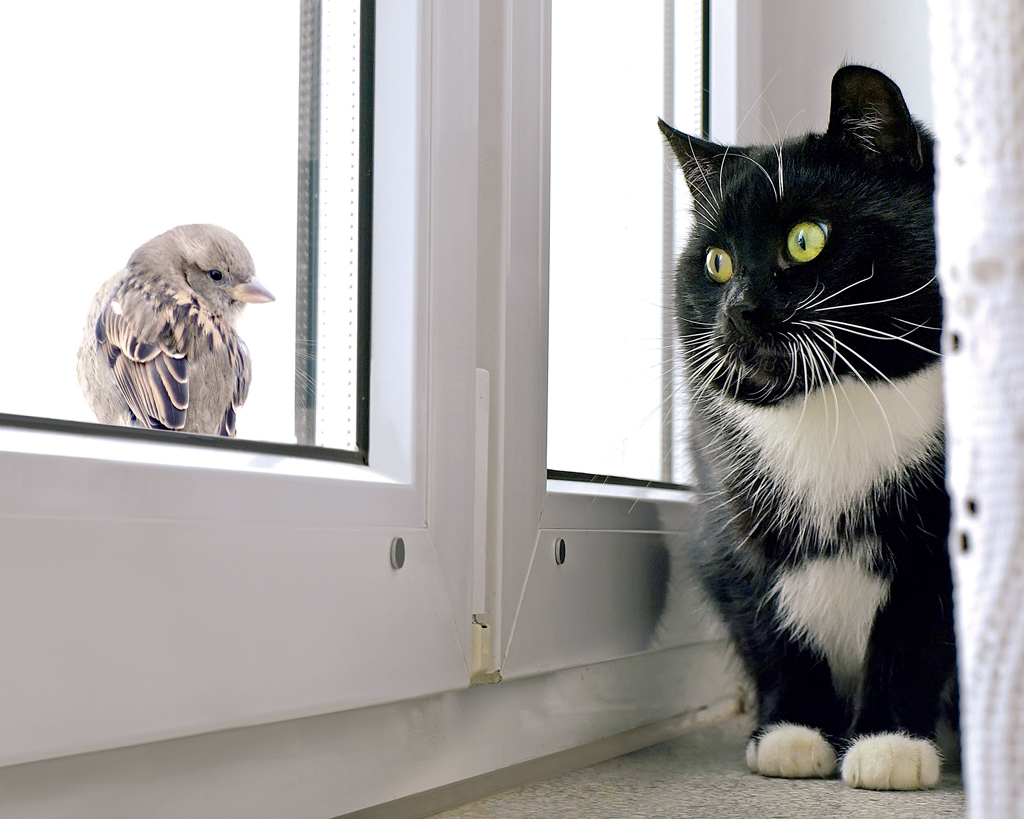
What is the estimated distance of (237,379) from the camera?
2.11 feet

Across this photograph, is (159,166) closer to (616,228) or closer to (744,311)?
(744,311)

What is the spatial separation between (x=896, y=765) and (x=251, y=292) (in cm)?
61

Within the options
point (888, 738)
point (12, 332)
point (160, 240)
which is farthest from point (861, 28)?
point (12, 332)

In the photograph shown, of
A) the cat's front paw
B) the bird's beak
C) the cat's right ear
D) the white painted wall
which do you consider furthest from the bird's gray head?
the white painted wall

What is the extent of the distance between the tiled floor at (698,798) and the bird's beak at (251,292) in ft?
1.31

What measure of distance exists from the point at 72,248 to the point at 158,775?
30 cm

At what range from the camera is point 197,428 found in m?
0.60

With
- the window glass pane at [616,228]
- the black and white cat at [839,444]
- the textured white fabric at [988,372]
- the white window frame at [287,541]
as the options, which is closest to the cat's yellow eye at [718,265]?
the black and white cat at [839,444]

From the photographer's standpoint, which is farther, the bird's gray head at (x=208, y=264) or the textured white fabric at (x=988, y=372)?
the bird's gray head at (x=208, y=264)

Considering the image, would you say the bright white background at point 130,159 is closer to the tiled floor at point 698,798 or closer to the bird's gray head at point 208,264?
the bird's gray head at point 208,264

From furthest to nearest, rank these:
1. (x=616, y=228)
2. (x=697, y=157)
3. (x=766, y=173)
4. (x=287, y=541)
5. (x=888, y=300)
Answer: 1. (x=616, y=228)
2. (x=697, y=157)
3. (x=766, y=173)
4. (x=888, y=300)
5. (x=287, y=541)

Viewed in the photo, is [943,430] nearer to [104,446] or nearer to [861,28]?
[104,446]

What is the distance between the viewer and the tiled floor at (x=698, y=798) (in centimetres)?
70

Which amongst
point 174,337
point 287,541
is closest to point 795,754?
point 287,541
